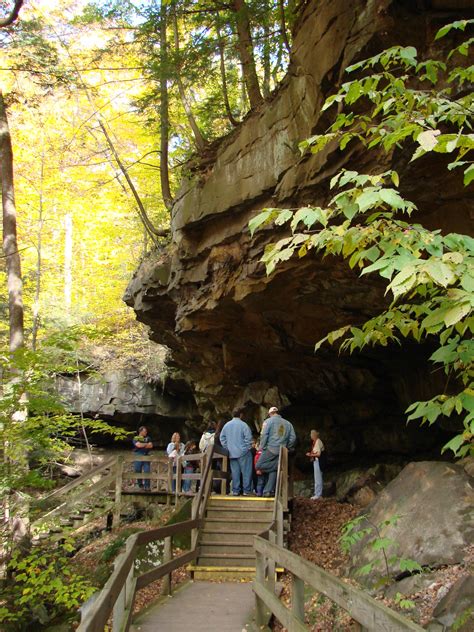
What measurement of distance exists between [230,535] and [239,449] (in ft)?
6.48

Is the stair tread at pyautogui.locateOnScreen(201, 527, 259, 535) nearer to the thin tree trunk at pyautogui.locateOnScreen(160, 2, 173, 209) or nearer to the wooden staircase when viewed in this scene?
the wooden staircase

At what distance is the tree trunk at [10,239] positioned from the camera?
37.6ft

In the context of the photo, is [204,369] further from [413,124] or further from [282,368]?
[413,124]

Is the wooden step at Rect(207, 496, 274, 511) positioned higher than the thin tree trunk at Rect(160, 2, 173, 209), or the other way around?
the thin tree trunk at Rect(160, 2, 173, 209)

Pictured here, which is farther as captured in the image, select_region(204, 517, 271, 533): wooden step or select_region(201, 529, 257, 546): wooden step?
select_region(204, 517, 271, 533): wooden step

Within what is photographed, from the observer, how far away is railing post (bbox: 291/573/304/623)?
3.66 m

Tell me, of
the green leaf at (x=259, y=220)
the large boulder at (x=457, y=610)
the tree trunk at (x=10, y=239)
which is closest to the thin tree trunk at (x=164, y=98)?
the tree trunk at (x=10, y=239)

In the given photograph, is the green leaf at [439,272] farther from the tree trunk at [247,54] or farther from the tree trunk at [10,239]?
the tree trunk at [10,239]

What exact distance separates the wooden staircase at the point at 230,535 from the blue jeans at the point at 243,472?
783 mm

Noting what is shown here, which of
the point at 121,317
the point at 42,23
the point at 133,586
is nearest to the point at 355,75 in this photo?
the point at 133,586

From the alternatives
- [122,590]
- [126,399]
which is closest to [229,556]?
[122,590]

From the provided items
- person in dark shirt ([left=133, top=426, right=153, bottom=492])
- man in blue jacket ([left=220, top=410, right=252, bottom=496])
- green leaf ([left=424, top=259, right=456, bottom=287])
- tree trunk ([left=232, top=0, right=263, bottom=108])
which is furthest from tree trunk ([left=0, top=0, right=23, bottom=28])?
green leaf ([left=424, top=259, right=456, bottom=287])

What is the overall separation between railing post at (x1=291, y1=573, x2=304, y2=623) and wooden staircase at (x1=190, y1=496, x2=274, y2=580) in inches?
130

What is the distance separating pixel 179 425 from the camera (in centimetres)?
2306
